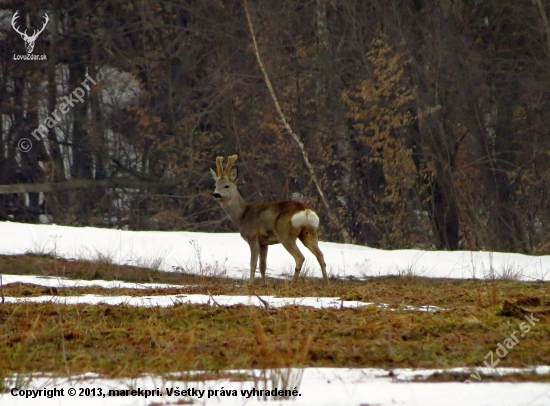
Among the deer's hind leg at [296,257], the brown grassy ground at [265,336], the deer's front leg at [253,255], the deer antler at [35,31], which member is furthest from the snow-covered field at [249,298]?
the deer antler at [35,31]

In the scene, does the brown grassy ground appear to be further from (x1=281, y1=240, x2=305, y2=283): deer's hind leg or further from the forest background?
the forest background

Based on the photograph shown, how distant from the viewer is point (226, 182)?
14.3 meters

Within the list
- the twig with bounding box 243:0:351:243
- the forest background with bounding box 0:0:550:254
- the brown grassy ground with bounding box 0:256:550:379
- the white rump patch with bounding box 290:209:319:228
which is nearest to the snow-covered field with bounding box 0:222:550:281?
the white rump patch with bounding box 290:209:319:228

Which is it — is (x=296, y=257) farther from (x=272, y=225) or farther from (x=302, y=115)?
(x=302, y=115)

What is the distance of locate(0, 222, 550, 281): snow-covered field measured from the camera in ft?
47.3

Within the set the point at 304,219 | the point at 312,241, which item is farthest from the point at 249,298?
the point at 312,241

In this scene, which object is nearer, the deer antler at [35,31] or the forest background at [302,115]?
the forest background at [302,115]

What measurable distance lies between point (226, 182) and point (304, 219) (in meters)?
1.97

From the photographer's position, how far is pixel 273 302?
8602 millimetres

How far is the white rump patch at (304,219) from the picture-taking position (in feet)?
41.7

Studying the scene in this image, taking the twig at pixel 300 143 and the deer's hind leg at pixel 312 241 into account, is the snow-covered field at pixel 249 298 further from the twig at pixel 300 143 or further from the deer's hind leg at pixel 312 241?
the twig at pixel 300 143

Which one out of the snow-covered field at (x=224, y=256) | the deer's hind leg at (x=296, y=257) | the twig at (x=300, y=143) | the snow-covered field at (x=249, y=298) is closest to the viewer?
the snow-covered field at (x=249, y=298)

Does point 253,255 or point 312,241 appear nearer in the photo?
point 312,241

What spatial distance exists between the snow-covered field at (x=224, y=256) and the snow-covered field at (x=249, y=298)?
17 millimetres
